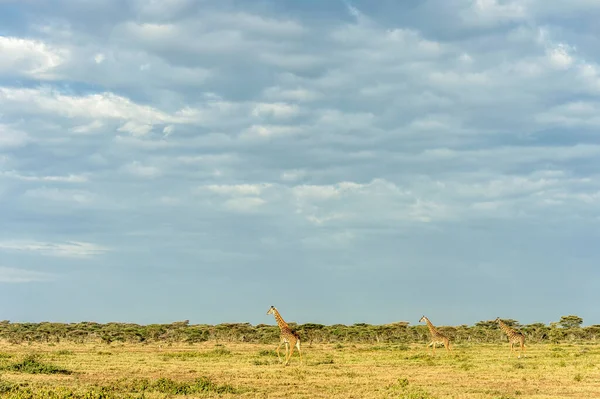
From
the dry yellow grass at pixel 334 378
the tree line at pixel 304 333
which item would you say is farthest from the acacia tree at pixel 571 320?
the dry yellow grass at pixel 334 378

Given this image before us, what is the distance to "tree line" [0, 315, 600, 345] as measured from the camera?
7431 cm

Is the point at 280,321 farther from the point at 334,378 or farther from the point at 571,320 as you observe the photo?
the point at 571,320

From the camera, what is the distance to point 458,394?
2150 centimetres

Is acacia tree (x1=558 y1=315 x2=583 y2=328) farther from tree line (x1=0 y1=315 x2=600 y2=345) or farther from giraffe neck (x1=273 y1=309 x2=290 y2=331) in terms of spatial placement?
giraffe neck (x1=273 y1=309 x2=290 y2=331)

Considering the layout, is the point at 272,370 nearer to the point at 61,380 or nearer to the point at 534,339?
the point at 61,380

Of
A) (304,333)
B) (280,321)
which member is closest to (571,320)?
(304,333)

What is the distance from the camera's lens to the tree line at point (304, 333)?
74312mm

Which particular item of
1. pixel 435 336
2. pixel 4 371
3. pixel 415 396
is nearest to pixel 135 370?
pixel 4 371

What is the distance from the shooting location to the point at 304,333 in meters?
80.4

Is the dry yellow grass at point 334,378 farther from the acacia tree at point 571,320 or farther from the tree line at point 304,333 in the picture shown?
the acacia tree at point 571,320

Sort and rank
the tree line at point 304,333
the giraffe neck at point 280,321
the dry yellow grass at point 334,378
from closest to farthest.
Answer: the dry yellow grass at point 334,378, the giraffe neck at point 280,321, the tree line at point 304,333

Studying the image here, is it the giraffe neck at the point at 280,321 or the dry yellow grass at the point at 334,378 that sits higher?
the giraffe neck at the point at 280,321

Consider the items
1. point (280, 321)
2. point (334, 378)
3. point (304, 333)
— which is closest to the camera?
point (334, 378)

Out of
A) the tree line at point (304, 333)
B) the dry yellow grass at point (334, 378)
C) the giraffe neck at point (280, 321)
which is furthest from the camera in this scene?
the tree line at point (304, 333)
